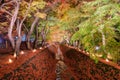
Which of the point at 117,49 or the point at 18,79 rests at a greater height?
the point at 117,49

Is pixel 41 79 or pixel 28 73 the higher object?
pixel 28 73

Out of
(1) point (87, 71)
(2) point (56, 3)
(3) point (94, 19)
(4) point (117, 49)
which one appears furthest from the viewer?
(2) point (56, 3)

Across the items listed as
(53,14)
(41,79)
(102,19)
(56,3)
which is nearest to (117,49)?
(102,19)

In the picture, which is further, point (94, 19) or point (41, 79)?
point (41, 79)

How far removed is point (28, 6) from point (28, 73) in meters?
5.95

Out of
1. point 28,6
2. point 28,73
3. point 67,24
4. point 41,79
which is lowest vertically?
point 41,79

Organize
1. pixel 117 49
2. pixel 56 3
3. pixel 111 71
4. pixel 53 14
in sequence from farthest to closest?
1. pixel 53 14
2. pixel 56 3
3. pixel 111 71
4. pixel 117 49

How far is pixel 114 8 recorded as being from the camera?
93.8 inches

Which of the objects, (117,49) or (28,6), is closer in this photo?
(117,49)

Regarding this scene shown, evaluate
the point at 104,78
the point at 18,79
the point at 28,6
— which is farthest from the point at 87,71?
the point at 28,6

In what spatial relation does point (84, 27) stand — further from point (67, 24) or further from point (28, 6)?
point (67, 24)

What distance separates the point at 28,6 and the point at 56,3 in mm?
3413

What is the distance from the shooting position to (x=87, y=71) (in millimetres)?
11305

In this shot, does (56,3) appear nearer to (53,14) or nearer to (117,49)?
(53,14)
